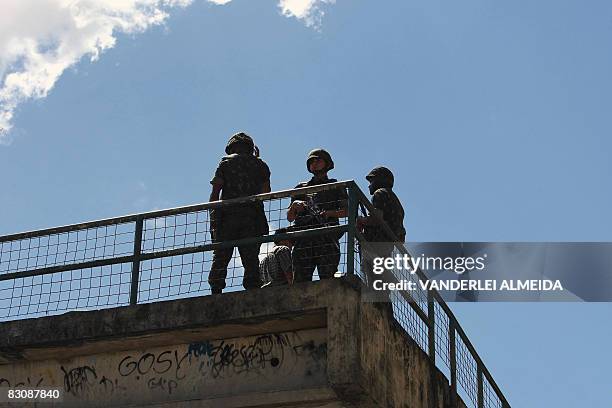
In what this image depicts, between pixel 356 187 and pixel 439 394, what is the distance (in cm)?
352

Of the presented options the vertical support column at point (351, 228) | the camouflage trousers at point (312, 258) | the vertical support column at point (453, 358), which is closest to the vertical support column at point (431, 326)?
the vertical support column at point (453, 358)

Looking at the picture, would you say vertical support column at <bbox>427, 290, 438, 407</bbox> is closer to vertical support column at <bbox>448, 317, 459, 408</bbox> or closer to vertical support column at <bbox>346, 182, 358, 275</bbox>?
vertical support column at <bbox>448, 317, 459, 408</bbox>

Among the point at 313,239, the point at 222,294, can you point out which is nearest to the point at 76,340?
the point at 222,294

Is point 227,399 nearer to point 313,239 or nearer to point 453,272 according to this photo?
point 313,239

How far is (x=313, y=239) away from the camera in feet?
37.8

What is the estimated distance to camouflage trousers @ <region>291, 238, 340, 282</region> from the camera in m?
11.4

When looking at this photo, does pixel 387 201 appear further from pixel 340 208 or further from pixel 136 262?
pixel 136 262

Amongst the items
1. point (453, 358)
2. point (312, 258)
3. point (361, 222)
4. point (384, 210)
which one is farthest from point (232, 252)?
point (453, 358)

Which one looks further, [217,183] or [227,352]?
[217,183]

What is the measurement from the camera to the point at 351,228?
35.4 feet

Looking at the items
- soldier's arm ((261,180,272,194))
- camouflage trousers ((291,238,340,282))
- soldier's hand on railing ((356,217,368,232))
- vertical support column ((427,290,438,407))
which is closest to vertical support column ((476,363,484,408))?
vertical support column ((427,290,438,407))

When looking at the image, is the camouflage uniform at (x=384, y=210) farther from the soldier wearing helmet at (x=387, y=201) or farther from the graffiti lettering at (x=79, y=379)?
the graffiti lettering at (x=79, y=379)

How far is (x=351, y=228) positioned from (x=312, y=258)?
872mm

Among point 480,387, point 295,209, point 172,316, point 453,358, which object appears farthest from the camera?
point 480,387
